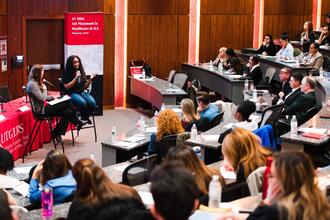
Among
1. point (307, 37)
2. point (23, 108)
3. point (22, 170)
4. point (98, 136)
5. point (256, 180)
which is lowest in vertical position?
point (98, 136)

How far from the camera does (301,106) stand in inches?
389

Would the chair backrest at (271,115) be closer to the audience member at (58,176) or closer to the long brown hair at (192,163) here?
the long brown hair at (192,163)

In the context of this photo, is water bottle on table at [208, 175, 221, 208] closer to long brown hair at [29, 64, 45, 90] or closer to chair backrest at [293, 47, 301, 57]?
long brown hair at [29, 64, 45, 90]

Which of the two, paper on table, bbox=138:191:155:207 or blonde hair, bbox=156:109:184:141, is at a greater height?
blonde hair, bbox=156:109:184:141

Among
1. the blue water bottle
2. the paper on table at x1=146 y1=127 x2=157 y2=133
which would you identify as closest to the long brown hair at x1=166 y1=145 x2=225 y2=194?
the blue water bottle

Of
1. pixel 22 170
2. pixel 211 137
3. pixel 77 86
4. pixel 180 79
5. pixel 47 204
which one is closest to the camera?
pixel 47 204

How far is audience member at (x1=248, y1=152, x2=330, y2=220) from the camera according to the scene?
12.3 ft

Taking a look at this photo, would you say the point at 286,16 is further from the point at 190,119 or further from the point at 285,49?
the point at 190,119

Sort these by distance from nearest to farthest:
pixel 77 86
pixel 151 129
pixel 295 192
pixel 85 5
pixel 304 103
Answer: pixel 295 192 < pixel 151 129 < pixel 304 103 < pixel 77 86 < pixel 85 5

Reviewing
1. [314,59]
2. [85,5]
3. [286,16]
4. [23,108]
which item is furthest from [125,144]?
[286,16]

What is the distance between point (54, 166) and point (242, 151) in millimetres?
1604

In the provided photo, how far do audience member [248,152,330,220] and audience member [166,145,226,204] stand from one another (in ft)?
4.44

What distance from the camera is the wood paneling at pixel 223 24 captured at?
1683 centimetres

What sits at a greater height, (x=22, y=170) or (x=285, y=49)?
(x=285, y=49)
